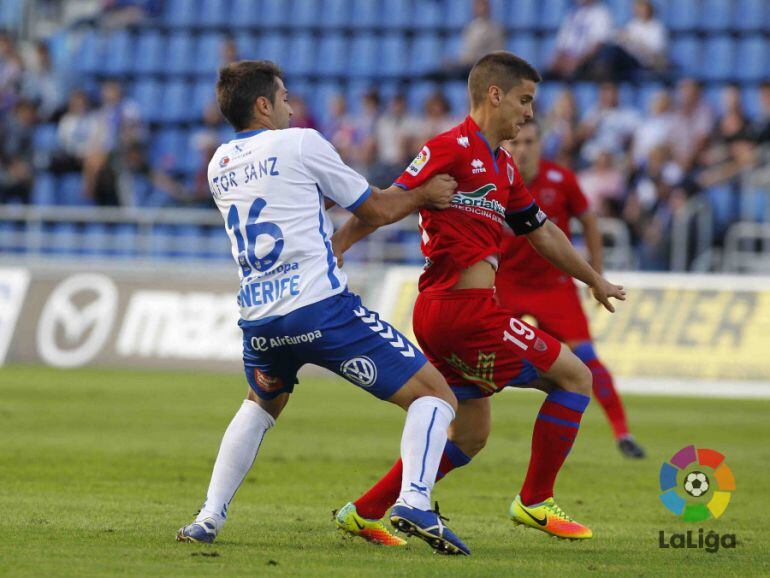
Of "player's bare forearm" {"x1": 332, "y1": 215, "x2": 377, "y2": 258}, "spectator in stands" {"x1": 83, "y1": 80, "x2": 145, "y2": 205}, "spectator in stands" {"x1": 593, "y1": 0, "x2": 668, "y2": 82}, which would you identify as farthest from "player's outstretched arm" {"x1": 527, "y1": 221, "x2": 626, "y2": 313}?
"spectator in stands" {"x1": 83, "y1": 80, "x2": 145, "y2": 205}

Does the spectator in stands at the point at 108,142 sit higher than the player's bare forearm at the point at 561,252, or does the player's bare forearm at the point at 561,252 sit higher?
the player's bare forearm at the point at 561,252

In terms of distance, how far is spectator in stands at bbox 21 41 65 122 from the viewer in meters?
23.0

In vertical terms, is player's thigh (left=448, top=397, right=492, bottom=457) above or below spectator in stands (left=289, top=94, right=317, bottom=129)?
below

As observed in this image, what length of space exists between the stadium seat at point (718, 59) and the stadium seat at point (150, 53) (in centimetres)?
880

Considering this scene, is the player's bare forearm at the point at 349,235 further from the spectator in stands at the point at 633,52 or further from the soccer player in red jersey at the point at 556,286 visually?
the spectator in stands at the point at 633,52

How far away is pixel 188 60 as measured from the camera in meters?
24.1

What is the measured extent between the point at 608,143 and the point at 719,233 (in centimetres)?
189

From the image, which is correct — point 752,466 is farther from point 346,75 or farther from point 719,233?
point 346,75

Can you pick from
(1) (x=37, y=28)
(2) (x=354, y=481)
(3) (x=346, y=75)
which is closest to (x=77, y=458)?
(2) (x=354, y=481)

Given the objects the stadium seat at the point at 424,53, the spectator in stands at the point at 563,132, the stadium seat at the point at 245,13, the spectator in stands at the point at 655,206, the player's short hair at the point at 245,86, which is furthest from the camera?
the stadium seat at the point at 245,13

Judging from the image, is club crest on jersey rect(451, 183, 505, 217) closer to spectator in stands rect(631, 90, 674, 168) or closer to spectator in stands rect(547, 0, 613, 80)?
spectator in stands rect(631, 90, 674, 168)

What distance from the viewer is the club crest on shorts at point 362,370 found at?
6141mm

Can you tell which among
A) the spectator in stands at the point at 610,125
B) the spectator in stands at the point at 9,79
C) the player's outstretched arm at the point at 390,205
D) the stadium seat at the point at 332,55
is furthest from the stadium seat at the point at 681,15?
the player's outstretched arm at the point at 390,205

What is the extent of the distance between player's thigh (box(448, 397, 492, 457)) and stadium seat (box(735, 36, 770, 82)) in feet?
49.3
